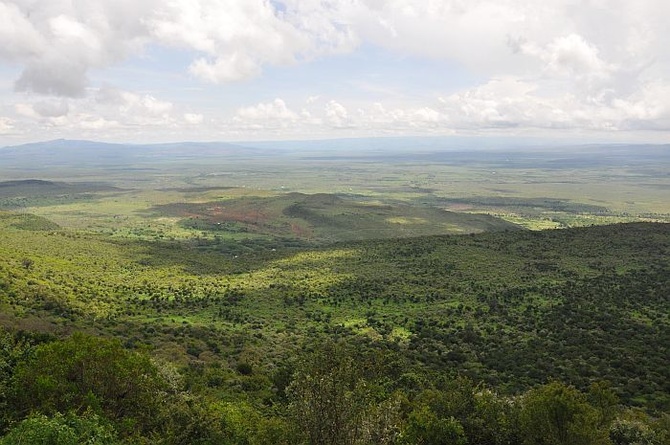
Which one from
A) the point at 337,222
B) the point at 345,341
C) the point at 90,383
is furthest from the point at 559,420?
the point at 337,222

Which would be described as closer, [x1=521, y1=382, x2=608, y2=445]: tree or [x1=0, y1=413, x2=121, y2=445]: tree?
[x1=0, y1=413, x2=121, y2=445]: tree

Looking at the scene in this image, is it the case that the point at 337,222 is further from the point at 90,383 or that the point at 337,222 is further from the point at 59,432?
the point at 59,432

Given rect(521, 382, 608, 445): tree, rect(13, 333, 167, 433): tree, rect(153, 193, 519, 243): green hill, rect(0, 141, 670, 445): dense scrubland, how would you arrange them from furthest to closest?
1. rect(153, 193, 519, 243): green hill
2. rect(521, 382, 608, 445): tree
3. rect(0, 141, 670, 445): dense scrubland
4. rect(13, 333, 167, 433): tree

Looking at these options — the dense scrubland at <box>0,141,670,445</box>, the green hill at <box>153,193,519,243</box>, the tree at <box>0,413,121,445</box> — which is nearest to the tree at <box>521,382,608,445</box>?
the dense scrubland at <box>0,141,670,445</box>

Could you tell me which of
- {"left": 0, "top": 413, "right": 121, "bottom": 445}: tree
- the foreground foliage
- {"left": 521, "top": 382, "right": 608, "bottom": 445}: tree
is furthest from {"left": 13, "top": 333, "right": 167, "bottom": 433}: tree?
{"left": 521, "top": 382, "right": 608, "bottom": 445}: tree

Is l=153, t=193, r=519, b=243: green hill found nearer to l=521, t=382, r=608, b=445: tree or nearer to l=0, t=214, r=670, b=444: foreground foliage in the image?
l=0, t=214, r=670, b=444: foreground foliage

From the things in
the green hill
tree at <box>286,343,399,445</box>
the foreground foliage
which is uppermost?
tree at <box>286,343,399,445</box>

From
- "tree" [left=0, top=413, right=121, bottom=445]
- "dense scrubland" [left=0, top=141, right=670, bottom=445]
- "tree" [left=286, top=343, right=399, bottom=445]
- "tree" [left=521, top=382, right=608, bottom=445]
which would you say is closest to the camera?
"tree" [left=0, top=413, right=121, bottom=445]

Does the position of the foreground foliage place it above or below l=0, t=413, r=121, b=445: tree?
below

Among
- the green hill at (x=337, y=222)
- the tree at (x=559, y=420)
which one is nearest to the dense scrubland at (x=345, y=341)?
the tree at (x=559, y=420)
